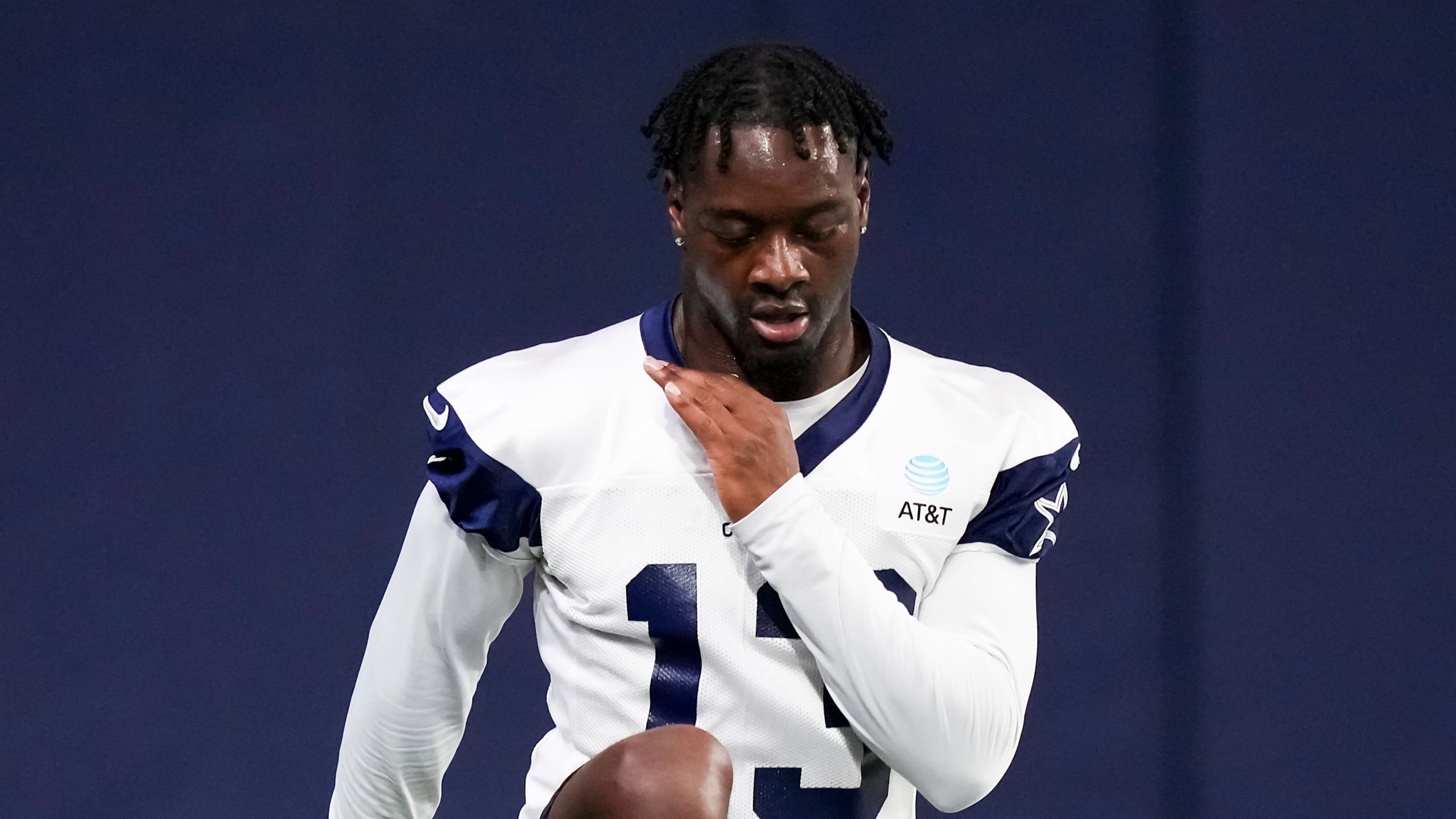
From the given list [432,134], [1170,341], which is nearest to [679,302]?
[432,134]

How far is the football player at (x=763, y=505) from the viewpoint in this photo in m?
1.06

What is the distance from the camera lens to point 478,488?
112 cm

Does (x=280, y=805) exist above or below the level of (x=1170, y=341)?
below

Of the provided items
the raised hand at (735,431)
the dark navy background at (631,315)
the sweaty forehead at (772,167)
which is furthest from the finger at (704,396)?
the dark navy background at (631,315)

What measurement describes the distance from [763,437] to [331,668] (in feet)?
2.91

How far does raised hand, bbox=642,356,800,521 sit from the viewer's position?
1.05m

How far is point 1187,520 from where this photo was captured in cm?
188

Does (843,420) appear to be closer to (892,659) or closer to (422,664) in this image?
(892,659)

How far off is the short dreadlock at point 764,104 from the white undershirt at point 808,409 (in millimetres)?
148

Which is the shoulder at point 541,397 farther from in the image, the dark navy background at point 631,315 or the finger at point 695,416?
the dark navy background at point 631,315

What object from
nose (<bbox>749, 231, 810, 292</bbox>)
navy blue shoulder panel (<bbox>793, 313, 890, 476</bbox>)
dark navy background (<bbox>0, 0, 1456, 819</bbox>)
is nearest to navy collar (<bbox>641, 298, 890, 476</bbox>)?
navy blue shoulder panel (<bbox>793, 313, 890, 476</bbox>)

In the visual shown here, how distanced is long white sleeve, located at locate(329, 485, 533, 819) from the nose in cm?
24

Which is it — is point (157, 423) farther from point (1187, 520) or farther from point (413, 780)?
point (1187, 520)

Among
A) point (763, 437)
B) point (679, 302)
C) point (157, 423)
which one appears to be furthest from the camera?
point (157, 423)
